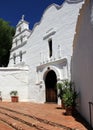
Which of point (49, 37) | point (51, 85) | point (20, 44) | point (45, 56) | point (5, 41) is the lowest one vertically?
point (51, 85)

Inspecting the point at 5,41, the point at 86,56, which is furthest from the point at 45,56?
the point at 5,41

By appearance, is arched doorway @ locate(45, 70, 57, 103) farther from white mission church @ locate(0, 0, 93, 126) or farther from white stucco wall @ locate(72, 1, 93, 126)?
white stucco wall @ locate(72, 1, 93, 126)

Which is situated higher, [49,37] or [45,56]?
[49,37]

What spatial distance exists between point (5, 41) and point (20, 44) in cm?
597

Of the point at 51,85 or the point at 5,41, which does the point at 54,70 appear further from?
the point at 5,41

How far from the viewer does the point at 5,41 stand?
26.3 m

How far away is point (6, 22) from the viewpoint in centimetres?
2805

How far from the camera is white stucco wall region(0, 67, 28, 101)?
733 inches

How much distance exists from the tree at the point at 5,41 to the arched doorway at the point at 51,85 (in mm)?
10882

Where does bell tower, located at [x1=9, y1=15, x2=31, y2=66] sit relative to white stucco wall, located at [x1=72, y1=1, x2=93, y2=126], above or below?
above

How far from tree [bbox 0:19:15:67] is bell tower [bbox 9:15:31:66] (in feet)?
12.9

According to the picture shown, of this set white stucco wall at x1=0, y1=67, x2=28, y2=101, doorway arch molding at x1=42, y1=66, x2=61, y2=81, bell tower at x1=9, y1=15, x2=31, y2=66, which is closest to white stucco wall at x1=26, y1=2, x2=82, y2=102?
doorway arch molding at x1=42, y1=66, x2=61, y2=81

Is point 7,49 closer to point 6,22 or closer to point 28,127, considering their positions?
point 6,22

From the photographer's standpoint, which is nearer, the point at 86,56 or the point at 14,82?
the point at 86,56
